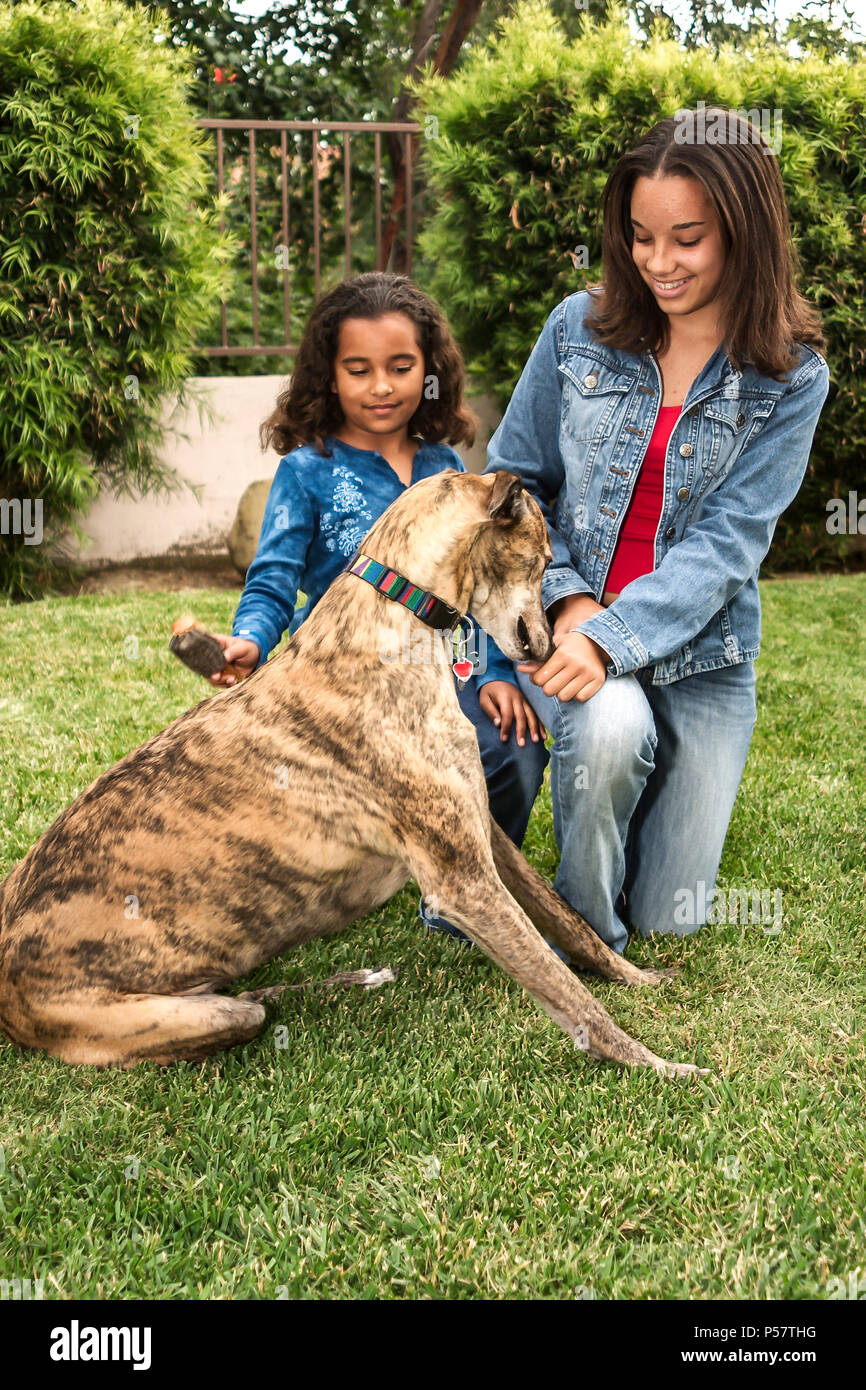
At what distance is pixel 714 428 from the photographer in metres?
3.08

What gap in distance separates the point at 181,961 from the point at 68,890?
0.30 m

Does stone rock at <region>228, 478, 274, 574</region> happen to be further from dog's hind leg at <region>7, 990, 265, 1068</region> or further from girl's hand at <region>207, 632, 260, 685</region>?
dog's hind leg at <region>7, 990, 265, 1068</region>

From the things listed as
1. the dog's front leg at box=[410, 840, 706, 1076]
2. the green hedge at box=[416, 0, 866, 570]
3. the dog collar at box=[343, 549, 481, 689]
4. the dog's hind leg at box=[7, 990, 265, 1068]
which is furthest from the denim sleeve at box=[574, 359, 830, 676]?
the green hedge at box=[416, 0, 866, 570]

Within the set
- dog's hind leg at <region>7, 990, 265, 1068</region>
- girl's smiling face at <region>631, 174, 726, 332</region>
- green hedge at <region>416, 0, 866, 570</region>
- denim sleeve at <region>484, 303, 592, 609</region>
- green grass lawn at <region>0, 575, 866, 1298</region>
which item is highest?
green hedge at <region>416, 0, 866, 570</region>

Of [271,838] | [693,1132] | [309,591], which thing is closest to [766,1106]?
[693,1132]

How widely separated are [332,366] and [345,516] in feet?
1.54

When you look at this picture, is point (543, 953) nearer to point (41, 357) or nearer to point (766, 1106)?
point (766, 1106)

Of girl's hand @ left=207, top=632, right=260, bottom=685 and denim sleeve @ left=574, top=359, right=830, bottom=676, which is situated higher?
denim sleeve @ left=574, top=359, right=830, bottom=676

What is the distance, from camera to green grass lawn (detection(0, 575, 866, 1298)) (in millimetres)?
2059

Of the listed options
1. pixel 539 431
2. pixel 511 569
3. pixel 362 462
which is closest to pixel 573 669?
pixel 511 569

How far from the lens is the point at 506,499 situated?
2.56 m

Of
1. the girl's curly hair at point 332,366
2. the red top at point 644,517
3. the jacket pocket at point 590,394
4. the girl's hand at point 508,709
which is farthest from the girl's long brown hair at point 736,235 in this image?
the girl's hand at point 508,709

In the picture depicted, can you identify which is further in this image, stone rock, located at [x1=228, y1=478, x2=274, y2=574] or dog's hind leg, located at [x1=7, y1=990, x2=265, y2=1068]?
stone rock, located at [x1=228, y1=478, x2=274, y2=574]

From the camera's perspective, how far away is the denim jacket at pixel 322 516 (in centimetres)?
334
